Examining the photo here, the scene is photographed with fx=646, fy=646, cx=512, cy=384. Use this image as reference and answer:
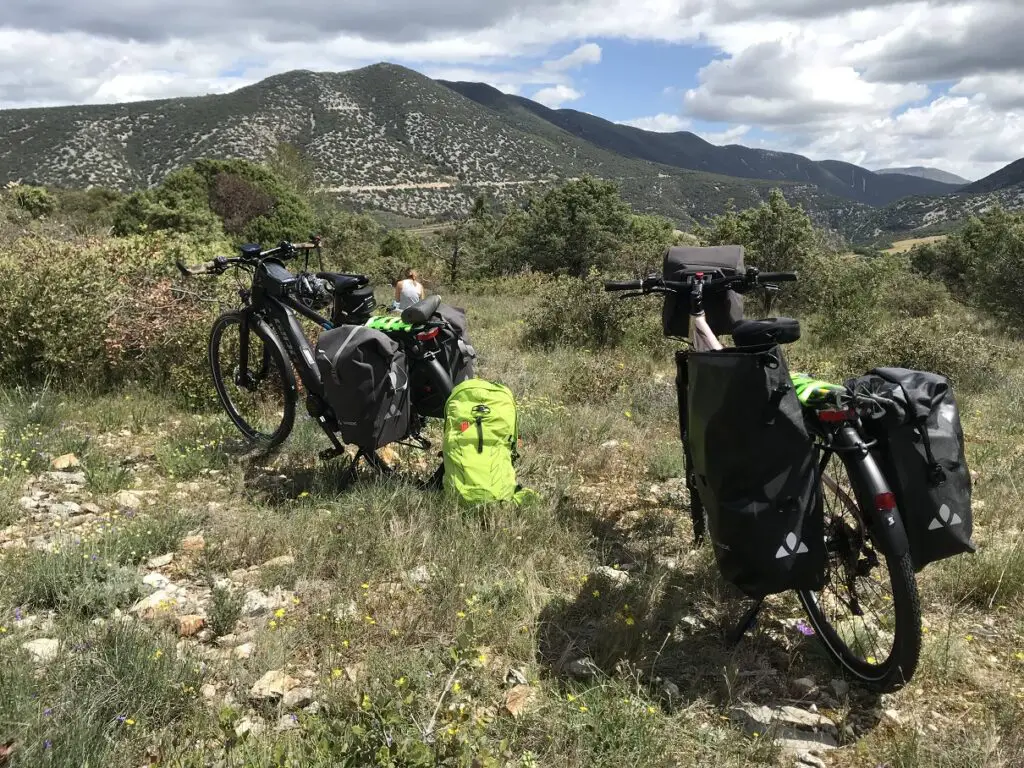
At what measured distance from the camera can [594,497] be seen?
443cm

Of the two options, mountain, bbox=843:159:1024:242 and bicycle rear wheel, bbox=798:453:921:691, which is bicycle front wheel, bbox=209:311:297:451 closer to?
bicycle rear wheel, bbox=798:453:921:691

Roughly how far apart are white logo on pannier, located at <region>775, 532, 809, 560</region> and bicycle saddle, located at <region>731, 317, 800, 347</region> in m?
0.70

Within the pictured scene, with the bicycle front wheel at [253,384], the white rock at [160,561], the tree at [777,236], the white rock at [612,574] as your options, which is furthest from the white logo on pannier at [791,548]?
the tree at [777,236]

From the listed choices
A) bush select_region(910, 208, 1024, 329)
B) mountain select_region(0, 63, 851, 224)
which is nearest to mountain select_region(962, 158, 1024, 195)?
mountain select_region(0, 63, 851, 224)

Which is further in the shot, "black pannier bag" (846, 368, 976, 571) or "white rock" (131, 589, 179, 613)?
"white rock" (131, 589, 179, 613)

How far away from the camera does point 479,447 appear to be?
3756 millimetres

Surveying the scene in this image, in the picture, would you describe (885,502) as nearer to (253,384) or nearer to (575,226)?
(253,384)

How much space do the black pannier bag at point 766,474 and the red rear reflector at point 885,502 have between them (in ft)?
0.61

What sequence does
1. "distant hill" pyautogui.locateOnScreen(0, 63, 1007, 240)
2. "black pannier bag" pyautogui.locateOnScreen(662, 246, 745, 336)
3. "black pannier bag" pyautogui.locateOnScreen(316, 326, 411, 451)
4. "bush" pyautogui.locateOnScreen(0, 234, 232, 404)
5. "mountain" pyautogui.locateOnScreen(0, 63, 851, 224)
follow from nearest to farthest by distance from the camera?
"black pannier bag" pyautogui.locateOnScreen(662, 246, 745, 336) → "black pannier bag" pyautogui.locateOnScreen(316, 326, 411, 451) → "bush" pyautogui.locateOnScreen(0, 234, 232, 404) → "mountain" pyautogui.locateOnScreen(0, 63, 851, 224) → "distant hill" pyautogui.locateOnScreen(0, 63, 1007, 240)

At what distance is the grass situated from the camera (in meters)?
2.17

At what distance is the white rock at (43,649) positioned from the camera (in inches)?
96.3

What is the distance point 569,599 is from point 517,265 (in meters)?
35.9

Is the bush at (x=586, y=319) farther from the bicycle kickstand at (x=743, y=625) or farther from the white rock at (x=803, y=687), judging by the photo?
the white rock at (x=803, y=687)

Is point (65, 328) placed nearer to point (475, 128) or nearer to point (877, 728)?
point (877, 728)
